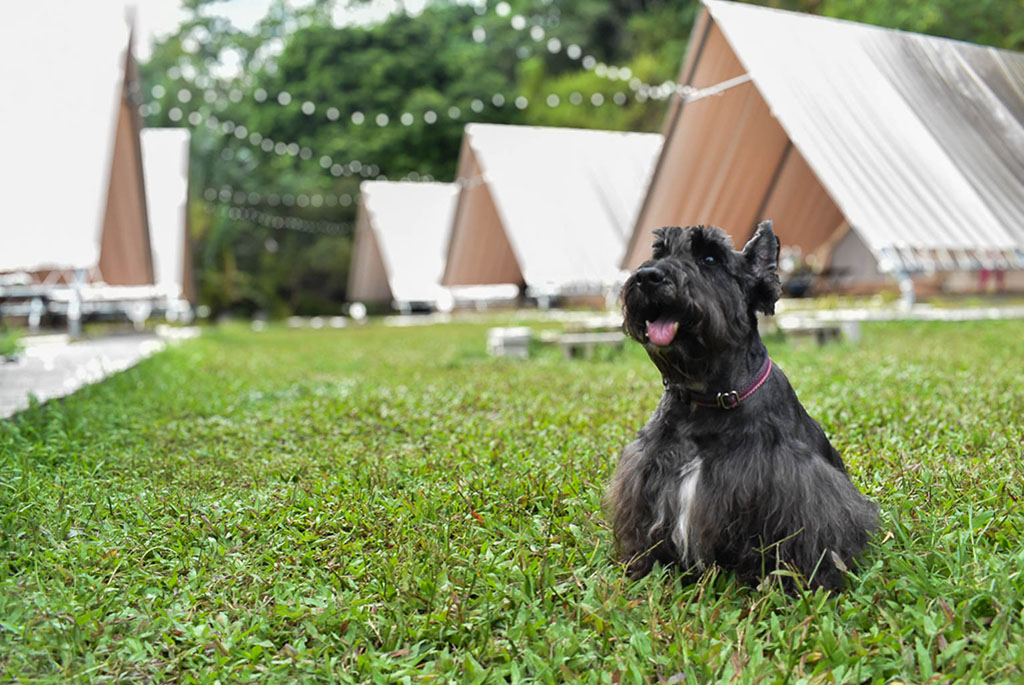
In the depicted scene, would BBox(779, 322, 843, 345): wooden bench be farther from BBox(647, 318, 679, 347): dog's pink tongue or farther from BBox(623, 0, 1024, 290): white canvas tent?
BBox(647, 318, 679, 347): dog's pink tongue

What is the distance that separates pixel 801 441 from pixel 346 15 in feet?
Answer: 98.0

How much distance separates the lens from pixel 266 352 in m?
9.47

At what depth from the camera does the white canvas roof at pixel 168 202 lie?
1512 cm

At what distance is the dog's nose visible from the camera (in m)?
1.74

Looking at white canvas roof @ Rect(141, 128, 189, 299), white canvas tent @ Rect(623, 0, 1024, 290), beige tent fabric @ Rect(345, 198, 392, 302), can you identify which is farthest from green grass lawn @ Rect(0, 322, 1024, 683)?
beige tent fabric @ Rect(345, 198, 392, 302)

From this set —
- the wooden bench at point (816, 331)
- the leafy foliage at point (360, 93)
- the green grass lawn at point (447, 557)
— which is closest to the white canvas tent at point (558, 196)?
the wooden bench at point (816, 331)

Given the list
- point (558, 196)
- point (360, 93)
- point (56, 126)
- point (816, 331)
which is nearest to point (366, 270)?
point (360, 93)

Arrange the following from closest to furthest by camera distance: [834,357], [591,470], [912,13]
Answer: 1. [591,470]
2. [834,357]
3. [912,13]

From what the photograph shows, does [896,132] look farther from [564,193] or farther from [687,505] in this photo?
[687,505]

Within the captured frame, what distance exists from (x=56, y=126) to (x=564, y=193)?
8326mm

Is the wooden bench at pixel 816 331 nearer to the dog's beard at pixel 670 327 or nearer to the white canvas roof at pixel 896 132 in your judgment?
the white canvas roof at pixel 896 132

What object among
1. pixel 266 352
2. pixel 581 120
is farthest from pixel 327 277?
pixel 266 352

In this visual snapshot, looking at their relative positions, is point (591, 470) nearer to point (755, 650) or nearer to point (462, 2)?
point (755, 650)

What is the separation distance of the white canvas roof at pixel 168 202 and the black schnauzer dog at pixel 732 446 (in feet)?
45.5
